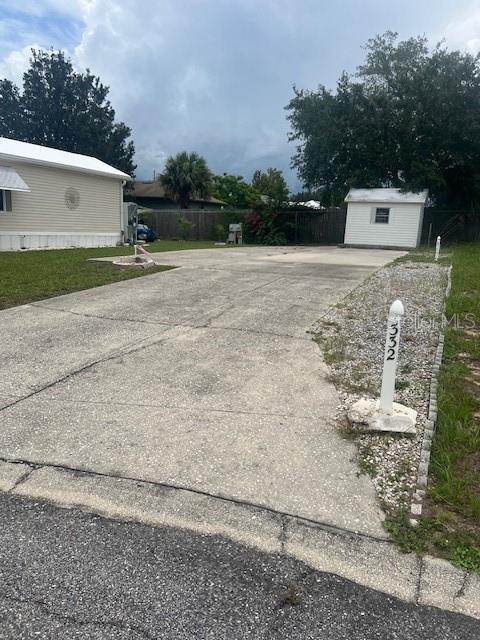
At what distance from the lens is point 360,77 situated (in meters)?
26.0

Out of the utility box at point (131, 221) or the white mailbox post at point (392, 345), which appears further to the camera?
the utility box at point (131, 221)

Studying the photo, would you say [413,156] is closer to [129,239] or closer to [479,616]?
[129,239]

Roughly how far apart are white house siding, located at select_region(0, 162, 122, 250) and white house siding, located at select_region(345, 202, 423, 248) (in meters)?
11.8

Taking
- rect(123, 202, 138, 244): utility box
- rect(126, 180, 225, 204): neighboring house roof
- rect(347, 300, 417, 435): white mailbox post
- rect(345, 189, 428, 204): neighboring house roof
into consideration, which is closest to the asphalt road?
rect(347, 300, 417, 435): white mailbox post

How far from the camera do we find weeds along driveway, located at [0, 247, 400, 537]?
2.84 m

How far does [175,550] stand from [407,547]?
1.13 m

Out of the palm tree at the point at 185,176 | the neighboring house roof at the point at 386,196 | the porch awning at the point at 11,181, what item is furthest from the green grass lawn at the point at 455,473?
the palm tree at the point at 185,176

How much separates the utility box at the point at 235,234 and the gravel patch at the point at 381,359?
16685mm

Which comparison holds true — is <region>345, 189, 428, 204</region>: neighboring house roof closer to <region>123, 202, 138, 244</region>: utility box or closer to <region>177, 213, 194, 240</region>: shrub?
<region>177, 213, 194, 240</region>: shrub

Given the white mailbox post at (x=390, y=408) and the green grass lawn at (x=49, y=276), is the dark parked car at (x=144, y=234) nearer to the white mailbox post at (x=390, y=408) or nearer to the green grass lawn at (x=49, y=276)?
the green grass lawn at (x=49, y=276)

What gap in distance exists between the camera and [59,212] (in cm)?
1836

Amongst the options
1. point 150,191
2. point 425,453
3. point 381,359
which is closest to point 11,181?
point 381,359

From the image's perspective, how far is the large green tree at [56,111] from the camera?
4106 centimetres

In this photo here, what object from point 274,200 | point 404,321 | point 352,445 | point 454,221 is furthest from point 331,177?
point 352,445
